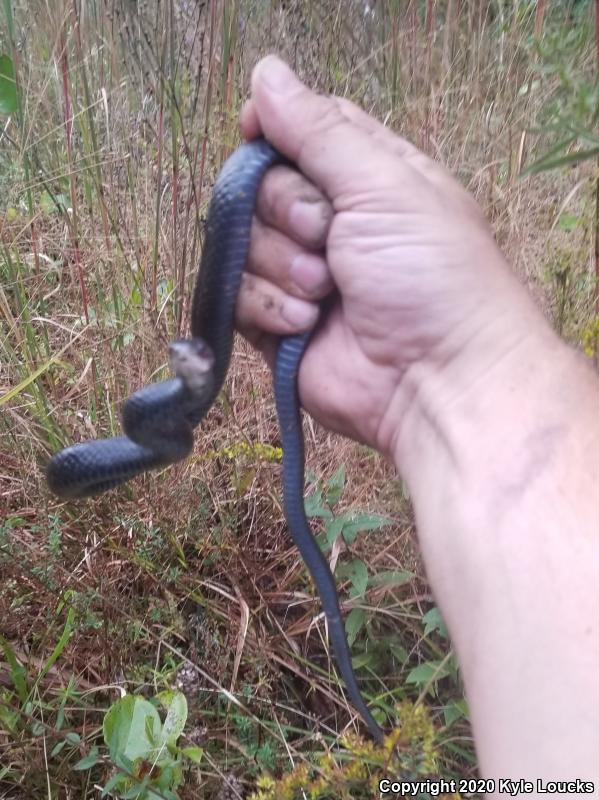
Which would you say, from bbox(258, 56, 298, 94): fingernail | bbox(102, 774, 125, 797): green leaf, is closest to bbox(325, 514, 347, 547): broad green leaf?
bbox(102, 774, 125, 797): green leaf

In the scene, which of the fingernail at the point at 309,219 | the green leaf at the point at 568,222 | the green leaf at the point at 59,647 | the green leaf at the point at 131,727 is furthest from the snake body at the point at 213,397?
the green leaf at the point at 568,222

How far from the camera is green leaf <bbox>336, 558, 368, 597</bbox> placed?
1.99 m

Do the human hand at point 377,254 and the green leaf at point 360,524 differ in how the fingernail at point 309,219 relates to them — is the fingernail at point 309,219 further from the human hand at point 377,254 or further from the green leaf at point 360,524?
the green leaf at point 360,524

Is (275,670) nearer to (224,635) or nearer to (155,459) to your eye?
(224,635)

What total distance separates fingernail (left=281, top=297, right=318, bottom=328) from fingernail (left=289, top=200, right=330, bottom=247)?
0.17m

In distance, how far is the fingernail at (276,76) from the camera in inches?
64.3

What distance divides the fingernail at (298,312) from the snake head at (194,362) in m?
0.22

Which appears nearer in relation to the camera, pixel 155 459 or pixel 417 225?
pixel 417 225

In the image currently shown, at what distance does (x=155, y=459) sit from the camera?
1929 millimetres

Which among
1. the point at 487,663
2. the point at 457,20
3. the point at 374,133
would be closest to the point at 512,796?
the point at 487,663

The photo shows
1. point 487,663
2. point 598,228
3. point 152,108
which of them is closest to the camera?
point 487,663

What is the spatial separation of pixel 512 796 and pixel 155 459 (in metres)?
1.22

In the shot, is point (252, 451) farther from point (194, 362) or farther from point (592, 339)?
point (592, 339)

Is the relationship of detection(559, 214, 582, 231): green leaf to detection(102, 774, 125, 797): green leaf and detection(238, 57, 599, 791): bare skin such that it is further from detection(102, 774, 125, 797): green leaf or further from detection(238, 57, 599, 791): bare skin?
detection(102, 774, 125, 797): green leaf
